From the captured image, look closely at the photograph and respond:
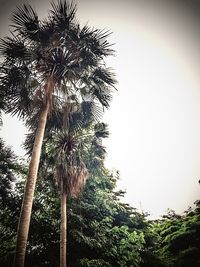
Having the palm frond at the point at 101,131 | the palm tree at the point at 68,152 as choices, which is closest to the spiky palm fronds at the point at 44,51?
the palm tree at the point at 68,152

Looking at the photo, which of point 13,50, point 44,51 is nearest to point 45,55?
point 44,51

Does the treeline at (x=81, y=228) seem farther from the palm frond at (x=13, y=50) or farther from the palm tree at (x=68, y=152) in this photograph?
the palm frond at (x=13, y=50)

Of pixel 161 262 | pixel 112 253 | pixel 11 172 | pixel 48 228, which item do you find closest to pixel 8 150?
pixel 11 172

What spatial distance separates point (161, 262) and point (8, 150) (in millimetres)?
11340

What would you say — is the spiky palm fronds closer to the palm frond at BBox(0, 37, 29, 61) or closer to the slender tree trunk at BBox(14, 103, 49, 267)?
the palm frond at BBox(0, 37, 29, 61)

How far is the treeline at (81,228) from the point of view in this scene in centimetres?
1109

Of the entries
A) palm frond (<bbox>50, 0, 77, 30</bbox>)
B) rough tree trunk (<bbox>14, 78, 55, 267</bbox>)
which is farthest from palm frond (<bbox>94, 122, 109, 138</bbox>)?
palm frond (<bbox>50, 0, 77, 30</bbox>)

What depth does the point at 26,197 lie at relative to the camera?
5.79 metres

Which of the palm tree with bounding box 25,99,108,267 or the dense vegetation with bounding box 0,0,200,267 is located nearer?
the dense vegetation with bounding box 0,0,200,267

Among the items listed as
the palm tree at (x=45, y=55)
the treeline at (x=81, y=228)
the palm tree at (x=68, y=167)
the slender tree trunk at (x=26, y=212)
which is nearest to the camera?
the slender tree trunk at (x=26, y=212)

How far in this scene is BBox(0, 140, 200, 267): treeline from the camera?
11.1 metres

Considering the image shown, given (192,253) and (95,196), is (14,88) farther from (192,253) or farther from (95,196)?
(192,253)

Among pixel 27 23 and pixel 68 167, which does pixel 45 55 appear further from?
pixel 68 167

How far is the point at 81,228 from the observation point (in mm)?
11344
